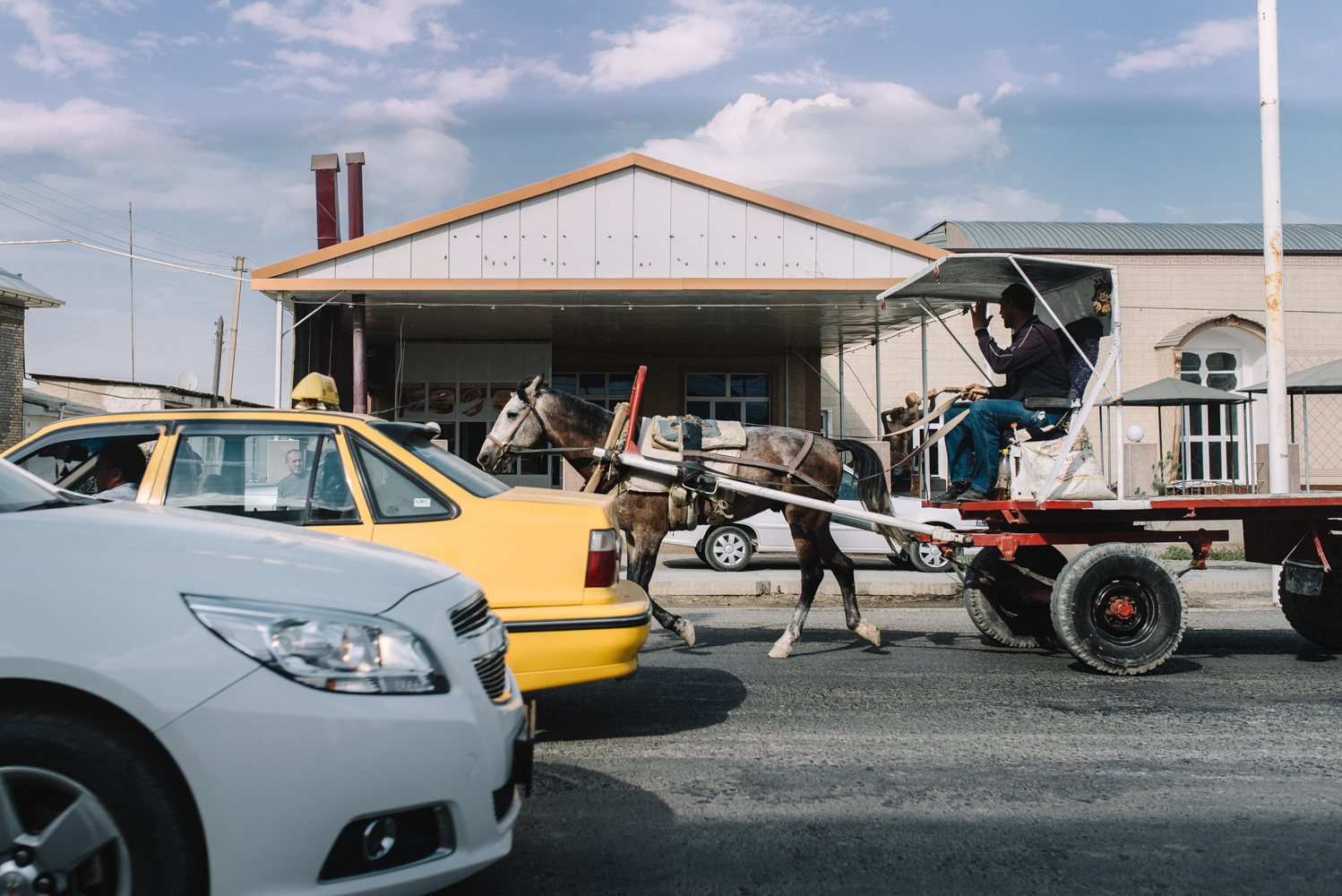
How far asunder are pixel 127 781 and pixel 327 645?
507mm

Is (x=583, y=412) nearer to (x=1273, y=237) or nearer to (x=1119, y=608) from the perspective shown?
(x=1119, y=608)

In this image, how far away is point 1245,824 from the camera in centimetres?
380

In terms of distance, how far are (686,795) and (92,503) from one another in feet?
8.30

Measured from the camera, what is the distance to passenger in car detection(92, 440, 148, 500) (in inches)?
191

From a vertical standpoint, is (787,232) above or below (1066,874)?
above

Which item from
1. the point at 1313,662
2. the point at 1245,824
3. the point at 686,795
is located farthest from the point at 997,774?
the point at 1313,662

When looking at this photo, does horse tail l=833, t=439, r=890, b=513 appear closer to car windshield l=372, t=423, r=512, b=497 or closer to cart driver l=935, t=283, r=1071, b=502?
cart driver l=935, t=283, r=1071, b=502

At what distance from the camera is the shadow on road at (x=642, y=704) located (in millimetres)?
5219

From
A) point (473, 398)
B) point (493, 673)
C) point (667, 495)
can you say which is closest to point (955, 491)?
point (667, 495)

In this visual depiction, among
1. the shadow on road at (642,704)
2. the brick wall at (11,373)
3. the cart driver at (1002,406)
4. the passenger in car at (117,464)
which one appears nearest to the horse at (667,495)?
the shadow on road at (642,704)

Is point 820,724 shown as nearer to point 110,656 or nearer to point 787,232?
point 110,656

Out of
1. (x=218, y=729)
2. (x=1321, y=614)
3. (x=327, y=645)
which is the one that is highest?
(x=327, y=645)

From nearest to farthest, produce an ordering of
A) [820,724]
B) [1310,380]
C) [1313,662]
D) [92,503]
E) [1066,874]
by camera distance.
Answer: [92,503]
[1066,874]
[820,724]
[1313,662]
[1310,380]

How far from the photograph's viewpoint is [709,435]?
7422 mm
